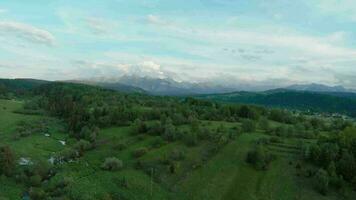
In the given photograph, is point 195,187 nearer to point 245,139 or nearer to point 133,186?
point 133,186

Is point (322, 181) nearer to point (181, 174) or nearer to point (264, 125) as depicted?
point (181, 174)

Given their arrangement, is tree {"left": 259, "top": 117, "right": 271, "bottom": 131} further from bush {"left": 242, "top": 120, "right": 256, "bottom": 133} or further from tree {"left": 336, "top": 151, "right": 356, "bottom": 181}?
tree {"left": 336, "top": 151, "right": 356, "bottom": 181}

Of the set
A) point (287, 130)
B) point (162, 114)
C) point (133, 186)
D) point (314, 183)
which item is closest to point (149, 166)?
point (133, 186)

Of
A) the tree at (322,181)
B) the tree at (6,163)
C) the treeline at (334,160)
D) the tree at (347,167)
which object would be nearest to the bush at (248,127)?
the treeline at (334,160)

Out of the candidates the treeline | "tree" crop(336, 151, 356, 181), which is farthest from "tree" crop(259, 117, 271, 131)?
"tree" crop(336, 151, 356, 181)

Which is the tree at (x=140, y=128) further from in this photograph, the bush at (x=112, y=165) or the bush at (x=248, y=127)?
the bush at (x=112, y=165)

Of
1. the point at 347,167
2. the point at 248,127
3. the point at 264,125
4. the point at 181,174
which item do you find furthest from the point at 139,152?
the point at 347,167
